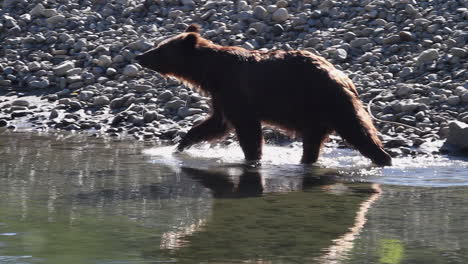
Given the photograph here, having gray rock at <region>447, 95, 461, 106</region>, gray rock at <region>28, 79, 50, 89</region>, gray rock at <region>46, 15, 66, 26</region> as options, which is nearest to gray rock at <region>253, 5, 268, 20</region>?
gray rock at <region>46, 15, 66, 26</region>

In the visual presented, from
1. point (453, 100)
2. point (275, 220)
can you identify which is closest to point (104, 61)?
point (453, 100)

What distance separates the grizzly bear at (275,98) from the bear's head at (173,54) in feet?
0.05

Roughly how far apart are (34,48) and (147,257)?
464 inches

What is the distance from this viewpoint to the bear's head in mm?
11344

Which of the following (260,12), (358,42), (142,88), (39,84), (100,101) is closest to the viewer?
(100,101)

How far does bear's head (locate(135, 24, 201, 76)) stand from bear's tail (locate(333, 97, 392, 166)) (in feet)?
7.24

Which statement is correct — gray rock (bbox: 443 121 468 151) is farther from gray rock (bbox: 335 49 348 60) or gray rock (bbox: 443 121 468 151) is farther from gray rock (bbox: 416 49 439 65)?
gray rock (bbox: 335 49 348 60)

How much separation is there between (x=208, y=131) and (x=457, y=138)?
9.43 feet

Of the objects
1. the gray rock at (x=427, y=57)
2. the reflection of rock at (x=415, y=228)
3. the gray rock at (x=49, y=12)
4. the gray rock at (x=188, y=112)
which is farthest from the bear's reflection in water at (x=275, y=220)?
the gray rock at (x=49, y=12)

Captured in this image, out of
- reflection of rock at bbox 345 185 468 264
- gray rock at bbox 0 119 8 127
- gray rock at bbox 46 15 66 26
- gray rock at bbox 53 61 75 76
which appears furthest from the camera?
gray rock at bbox 46 15 66 26

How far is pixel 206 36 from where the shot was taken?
52.6ft

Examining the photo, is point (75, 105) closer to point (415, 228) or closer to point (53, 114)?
point (53, 114)

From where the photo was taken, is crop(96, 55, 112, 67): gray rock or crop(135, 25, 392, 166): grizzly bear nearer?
crop(135, 25, 392, 166): grizzly bear

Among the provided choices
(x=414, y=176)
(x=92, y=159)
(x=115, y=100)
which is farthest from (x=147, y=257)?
(x=115, y=100)
